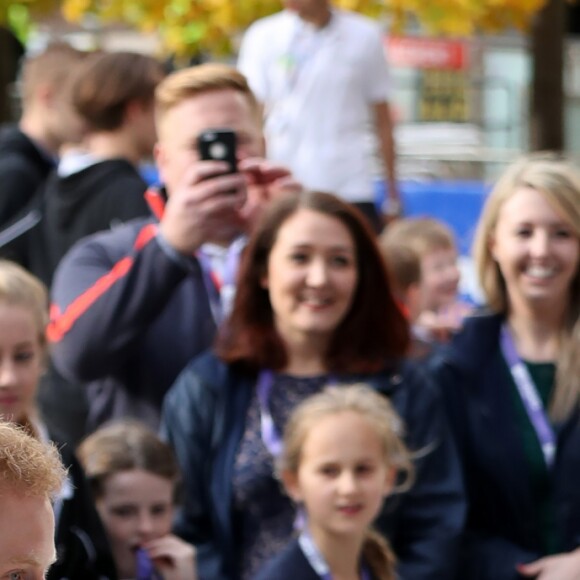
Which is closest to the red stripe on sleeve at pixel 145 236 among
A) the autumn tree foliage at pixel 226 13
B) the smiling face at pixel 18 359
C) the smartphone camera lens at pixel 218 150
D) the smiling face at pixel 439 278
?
the smartphone camera lens at pixel 218 150

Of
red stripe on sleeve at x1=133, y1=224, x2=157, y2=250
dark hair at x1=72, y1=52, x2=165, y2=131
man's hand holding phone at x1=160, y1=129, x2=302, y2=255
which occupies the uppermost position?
dark hair at x1=72, y1=52, x2=165, y2=131

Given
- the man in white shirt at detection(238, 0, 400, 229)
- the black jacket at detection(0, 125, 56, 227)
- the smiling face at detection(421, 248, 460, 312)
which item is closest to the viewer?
the black jacket at detection(0, 125, 56, 227)

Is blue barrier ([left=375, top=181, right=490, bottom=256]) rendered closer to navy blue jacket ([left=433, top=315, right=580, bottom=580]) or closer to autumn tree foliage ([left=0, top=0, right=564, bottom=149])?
autumn tree foliage ([left=0, top=0, right=564, bottom=149])

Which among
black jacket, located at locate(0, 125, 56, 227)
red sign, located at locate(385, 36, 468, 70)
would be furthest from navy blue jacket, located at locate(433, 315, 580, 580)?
red sign, located at locate(385, 36, 468, 70)

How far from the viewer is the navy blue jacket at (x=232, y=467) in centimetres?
449

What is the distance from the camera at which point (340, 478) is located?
438 centimetres

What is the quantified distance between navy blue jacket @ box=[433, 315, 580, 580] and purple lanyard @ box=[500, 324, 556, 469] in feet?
0.07

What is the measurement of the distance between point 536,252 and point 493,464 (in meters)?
0.61

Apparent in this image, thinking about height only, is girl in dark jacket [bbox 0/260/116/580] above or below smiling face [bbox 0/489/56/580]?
below

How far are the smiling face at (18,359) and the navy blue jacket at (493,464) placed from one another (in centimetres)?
118

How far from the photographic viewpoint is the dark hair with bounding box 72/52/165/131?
18.4 feet

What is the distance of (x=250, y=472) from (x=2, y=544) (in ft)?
8.74

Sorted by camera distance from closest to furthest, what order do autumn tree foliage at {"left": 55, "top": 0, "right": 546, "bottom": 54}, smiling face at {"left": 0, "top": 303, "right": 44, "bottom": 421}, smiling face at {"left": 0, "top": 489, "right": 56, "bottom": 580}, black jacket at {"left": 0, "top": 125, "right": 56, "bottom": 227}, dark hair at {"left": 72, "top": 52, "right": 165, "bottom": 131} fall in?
1. smiling face at {"left": 0, "top": 489, "right": 56, "bottom": 580}
2. smiling face at {"left": 0, "top": 303, "right": 44, "bottom": 421}
3. dark hair at {"left": 72, "top": 52, "right": 165, "bottom": 131}
4. black jacket at {"left": 0, "top": 125, "right": 56, "bottom": 227}
5. autumn tree foliage at {"left": 55, "top": 0, "right": 546, "bottom": 54}

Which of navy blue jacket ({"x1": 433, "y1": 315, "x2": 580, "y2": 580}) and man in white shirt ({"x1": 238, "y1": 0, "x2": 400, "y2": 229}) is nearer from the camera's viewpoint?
navy blue jacket ({"x1": 433, "y1": 315, "x2": 580, "y2": 580})
